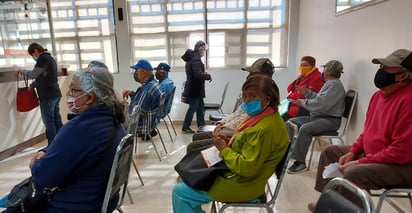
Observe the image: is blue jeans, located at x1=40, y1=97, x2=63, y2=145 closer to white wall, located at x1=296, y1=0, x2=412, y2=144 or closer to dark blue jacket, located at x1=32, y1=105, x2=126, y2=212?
dark blue jacket, located at x1=32, y1=105, x2=126, y2=212

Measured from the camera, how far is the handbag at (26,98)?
3525 mm

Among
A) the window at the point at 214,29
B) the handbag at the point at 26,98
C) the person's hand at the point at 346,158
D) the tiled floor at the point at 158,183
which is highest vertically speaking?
the window at the point at 214,29

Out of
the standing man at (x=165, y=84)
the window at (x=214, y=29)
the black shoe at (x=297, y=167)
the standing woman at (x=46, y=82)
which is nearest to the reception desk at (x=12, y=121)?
the standing woman at (x=46, y=82)

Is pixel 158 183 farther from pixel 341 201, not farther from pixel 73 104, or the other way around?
pixel 341 201

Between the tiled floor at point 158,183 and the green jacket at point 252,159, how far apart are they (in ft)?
2.79

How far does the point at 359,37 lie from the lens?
2.68 meters

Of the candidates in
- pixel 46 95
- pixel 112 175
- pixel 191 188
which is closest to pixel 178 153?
pixel 46 95

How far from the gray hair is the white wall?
2016 mm

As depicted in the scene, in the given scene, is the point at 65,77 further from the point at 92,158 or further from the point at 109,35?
the point at 92,158

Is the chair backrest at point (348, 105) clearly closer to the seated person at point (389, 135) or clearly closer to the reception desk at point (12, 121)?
the seated person at point (389, 135)

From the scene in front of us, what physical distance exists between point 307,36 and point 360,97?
1858 mm

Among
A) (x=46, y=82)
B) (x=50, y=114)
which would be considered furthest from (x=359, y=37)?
(x=50, y=114)

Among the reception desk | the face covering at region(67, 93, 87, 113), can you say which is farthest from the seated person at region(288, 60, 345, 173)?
the reception desk

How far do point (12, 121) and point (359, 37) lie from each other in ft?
13.9
